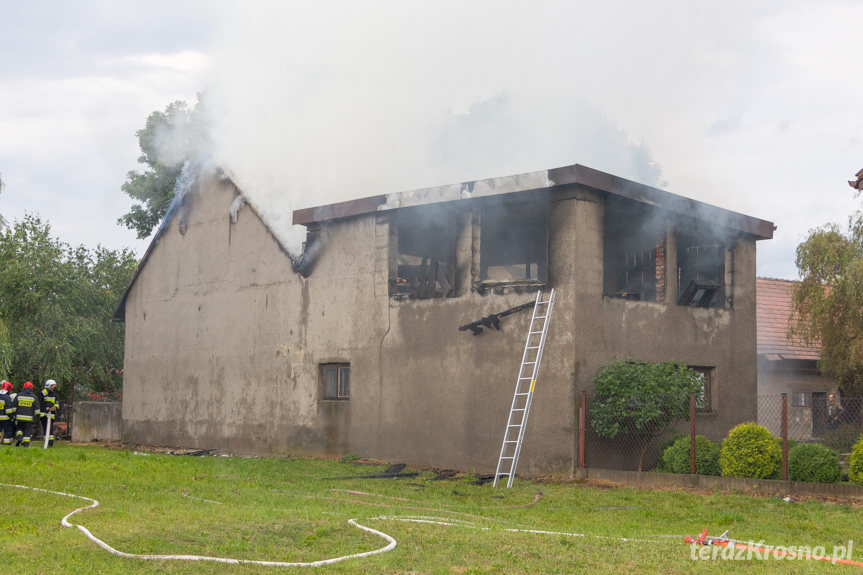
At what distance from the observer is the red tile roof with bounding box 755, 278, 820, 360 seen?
84.9 ft

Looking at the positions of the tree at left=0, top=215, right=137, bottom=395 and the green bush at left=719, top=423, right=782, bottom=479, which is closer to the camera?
the green bush at left=719, top=423, right=782, bottom=479

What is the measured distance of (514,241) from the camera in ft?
68.2

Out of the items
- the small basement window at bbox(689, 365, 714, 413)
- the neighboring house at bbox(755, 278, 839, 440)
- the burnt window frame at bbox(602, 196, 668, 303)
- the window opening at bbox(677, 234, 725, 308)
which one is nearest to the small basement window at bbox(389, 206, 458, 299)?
the burnt window frame at bbox(602, 196, 668, 303)

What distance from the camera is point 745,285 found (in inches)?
758

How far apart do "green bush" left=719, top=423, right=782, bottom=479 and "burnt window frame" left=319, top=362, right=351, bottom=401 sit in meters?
8.45

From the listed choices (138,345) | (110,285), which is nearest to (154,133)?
(110,285)

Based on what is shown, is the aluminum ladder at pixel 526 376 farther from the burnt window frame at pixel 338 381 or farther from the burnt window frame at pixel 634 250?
the burnt window frame at pixel 338 381

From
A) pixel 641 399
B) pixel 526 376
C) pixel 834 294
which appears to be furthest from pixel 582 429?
pixel 834 294

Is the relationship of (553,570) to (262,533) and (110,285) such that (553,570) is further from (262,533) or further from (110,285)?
(110,285)

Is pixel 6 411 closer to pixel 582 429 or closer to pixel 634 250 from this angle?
pixel 582 429

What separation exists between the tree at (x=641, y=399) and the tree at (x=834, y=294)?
25.7ft

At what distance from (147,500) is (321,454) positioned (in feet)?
28.6

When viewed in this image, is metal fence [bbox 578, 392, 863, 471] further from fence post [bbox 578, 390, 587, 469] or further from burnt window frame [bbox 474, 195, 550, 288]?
burnt window frame [bbox 474, 195, 550, 288]

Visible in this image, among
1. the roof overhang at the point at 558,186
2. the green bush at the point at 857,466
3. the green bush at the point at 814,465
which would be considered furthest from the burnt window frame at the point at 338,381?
the green bush at the point at 857,466
